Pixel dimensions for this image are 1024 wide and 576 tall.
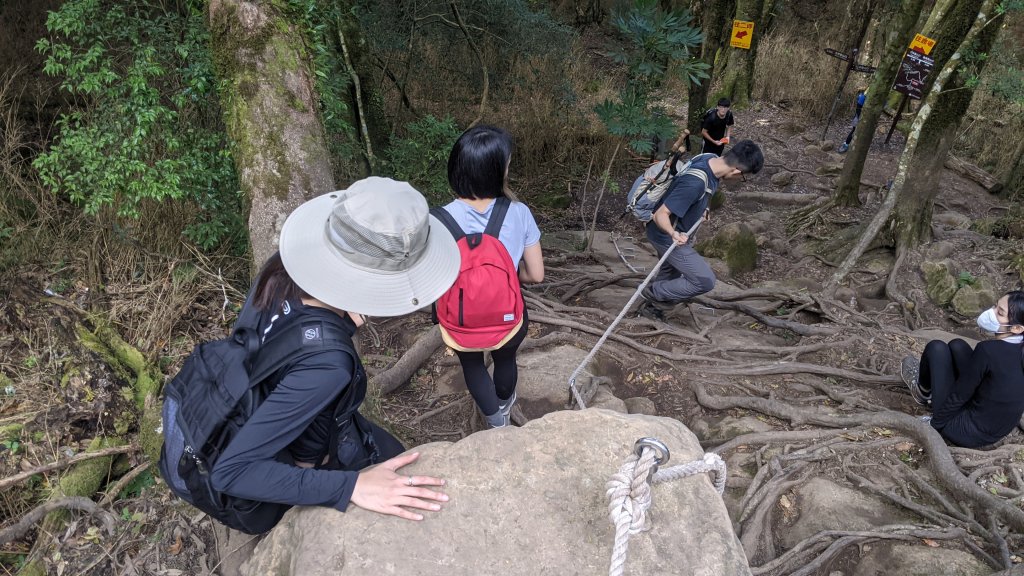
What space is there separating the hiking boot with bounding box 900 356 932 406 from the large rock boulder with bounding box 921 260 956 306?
2.31m

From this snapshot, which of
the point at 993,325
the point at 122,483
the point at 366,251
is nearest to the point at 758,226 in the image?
the point at 993,325

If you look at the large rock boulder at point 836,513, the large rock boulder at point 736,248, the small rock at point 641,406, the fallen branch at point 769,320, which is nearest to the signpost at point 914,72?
the large rock boulder at point 736,248

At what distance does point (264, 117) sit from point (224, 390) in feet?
5.01

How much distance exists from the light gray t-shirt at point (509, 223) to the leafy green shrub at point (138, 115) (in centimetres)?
148

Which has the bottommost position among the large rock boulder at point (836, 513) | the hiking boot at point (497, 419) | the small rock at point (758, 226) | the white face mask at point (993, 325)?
the small rock at point (758, 226)

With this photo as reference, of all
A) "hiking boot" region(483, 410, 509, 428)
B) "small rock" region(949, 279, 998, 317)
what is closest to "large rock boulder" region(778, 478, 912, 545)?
"hiking boot" region(483, 410, 509, 428)

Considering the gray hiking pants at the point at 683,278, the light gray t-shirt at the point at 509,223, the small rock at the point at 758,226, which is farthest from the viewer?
the small rock at the point at 758,226

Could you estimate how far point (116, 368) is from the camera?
9.85 ft

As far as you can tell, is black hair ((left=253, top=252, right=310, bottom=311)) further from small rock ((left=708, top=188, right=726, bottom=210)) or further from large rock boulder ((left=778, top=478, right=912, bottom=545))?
small rock ((left=708, top=188, right=726, bottom=210))

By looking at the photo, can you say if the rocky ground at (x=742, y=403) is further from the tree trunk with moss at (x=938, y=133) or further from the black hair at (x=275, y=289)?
the black hair at (x=275, y=289)

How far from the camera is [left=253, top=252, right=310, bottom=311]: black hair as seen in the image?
1473mm

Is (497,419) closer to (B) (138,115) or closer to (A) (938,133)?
(B) (138,115)

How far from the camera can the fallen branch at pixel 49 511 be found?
229 cm

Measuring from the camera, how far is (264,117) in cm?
247
